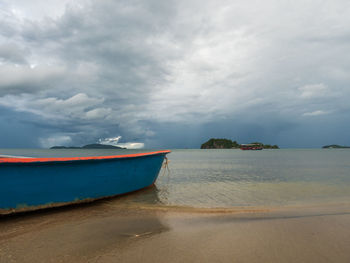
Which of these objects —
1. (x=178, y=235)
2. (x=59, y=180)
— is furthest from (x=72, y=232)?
(x=178, y=235)

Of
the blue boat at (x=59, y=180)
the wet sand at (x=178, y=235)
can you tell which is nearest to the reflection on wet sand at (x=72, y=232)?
the wet sand at (x=178, y=235)

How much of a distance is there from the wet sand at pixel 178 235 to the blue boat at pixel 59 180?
488mm

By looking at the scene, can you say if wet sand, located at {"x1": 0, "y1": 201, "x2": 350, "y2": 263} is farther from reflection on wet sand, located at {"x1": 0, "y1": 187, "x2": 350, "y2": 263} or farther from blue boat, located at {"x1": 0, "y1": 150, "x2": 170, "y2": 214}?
blue boat, located at {"x1": 0, "y1": 150, "x2": 170, "y2": 214}

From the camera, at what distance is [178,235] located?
15.0ft

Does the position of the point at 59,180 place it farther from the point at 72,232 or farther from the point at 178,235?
the point at 178,235

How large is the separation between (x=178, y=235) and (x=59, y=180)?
445cm

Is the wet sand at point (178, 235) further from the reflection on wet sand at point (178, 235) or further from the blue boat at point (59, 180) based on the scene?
the blue boat at point (59, 180)

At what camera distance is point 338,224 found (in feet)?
16.8

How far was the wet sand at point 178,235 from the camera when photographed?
3604 millimetres

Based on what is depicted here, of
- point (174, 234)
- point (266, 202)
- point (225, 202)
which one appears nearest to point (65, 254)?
point (174, 234)

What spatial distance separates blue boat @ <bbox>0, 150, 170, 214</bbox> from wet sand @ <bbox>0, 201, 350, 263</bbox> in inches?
19.2

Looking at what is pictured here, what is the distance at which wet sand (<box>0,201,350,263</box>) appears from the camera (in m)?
3.60

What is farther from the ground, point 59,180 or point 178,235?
point 59,180

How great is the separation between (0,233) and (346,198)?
12.0 metres
